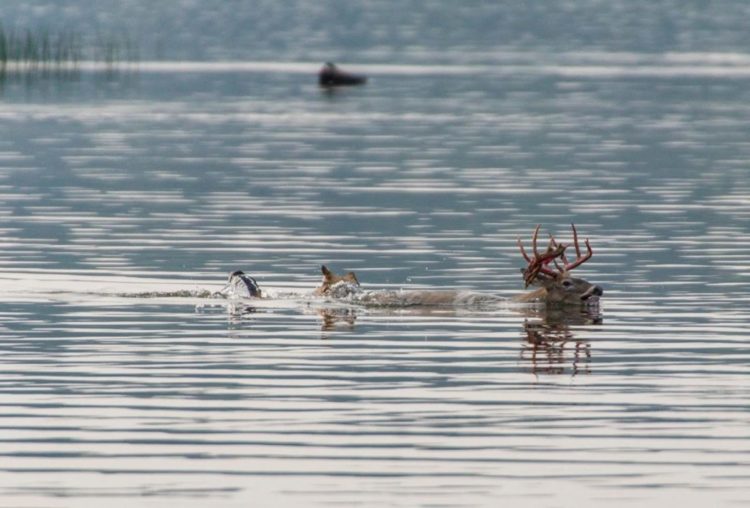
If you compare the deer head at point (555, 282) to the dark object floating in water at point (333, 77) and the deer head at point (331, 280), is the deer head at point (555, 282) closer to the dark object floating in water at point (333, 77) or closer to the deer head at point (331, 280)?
the deer head at point (331, 280)

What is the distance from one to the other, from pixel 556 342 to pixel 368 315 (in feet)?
9.83

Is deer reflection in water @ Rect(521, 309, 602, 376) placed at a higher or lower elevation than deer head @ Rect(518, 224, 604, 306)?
lower

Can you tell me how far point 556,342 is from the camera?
75.8ft

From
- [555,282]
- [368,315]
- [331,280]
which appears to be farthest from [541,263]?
[331,280]

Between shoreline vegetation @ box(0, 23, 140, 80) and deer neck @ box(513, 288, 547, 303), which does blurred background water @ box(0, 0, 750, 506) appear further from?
shoreline vegetation @ box(0, 23, 140, 80)

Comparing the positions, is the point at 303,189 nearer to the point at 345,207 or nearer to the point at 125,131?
the point at 345,207

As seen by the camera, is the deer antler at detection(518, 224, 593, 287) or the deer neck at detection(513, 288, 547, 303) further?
the deer neck at detection(513, 288, 547, 303)

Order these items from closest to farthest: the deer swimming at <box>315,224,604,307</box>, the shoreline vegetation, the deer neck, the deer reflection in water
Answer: the deer reflection in water
the deer swimming at <box>315,224,604,307</box>
the deer neck
the shoreline vegetation

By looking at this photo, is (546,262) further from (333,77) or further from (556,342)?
(333,77)

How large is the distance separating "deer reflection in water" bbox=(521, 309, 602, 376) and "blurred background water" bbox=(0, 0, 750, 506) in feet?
0.25

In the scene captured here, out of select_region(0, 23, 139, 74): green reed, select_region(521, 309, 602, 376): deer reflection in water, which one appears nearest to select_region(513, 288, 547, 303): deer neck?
select_region(521, 309, 602, 376): deer reflection in water

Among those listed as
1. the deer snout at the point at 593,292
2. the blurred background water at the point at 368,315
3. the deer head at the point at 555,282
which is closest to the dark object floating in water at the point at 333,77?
the blurred background water at the point at 368,315

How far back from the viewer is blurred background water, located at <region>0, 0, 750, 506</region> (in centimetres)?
1602

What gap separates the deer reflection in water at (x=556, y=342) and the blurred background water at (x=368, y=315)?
8cm
